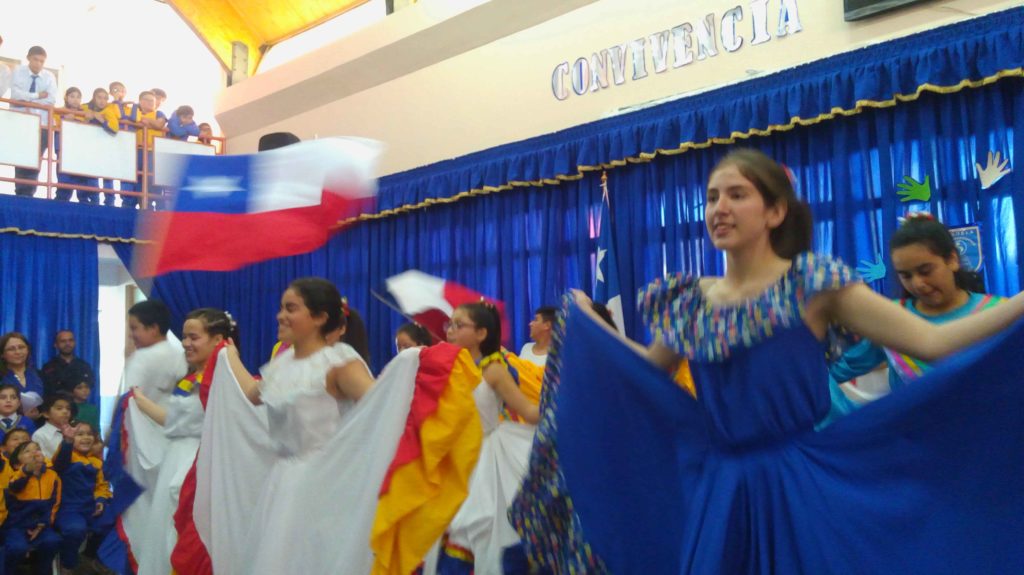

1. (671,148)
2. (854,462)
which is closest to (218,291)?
(671,148)

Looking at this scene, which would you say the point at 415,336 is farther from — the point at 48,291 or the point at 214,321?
the point at 48,291

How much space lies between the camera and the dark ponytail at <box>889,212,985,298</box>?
276 cm

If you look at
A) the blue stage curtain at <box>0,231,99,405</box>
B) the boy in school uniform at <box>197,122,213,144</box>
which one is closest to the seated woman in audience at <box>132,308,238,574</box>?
the blue stage curtain at <box>0,231,99,405</box>

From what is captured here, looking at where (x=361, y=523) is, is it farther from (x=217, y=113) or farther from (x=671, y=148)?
(x=217, y=113)

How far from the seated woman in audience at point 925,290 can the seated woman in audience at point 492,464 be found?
123 centimetres

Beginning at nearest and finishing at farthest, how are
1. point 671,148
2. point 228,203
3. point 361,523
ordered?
point 361,523, point 228,203, point 671,148

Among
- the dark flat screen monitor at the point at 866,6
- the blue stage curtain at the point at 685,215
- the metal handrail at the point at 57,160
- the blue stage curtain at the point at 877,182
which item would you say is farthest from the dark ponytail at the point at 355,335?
the metal handrail at the point at 57,160

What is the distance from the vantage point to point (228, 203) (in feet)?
12.8

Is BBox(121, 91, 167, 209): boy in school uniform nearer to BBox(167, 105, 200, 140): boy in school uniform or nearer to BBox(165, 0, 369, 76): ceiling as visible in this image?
BBox(167, 105, 200, 140): boy in school uniform

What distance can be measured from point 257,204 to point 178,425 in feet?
3.51

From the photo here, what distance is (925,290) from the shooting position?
2.78m

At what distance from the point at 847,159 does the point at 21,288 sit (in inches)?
331

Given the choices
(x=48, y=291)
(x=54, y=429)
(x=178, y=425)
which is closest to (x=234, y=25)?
(x=48, y=291)

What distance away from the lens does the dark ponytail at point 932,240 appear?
2.76 metres
